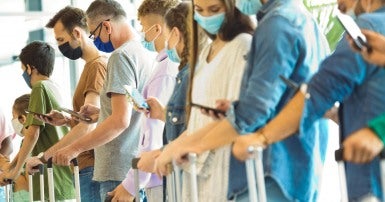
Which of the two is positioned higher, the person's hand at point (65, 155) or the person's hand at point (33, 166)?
the person's hand at point (65, 155)

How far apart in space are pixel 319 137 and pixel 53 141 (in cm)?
313

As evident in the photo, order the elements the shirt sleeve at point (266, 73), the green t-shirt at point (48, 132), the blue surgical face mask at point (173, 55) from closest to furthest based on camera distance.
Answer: the shirt sleeve at point (266, 73) → the blue surgical face mask at point (173, 55) → the green t-shirt at point (48, 132)

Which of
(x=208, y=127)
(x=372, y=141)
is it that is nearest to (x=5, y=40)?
(x=208, y=127)

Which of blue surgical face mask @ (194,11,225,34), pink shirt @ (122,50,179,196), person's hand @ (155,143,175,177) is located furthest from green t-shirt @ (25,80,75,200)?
blue surgical face mask @ (194,11,225,34)

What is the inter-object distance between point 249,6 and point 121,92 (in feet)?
5.60

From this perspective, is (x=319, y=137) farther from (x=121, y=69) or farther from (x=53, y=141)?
(x=53, y=141)

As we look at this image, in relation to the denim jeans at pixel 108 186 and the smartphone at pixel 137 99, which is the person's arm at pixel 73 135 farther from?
the smartphone at pixel 137 99

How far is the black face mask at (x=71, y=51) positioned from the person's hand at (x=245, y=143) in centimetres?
289

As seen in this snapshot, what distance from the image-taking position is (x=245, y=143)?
10.3ft

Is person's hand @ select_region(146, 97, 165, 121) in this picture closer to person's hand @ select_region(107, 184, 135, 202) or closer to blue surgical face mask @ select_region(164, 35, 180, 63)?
blue surgical face mask @ select_region(164, 35, 180, 63)

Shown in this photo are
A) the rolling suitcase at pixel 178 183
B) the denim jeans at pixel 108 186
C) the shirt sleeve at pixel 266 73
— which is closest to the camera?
the shirt sleeve at pixel 266 73

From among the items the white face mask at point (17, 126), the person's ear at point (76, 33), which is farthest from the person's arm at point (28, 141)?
the white face mask at point (17, 126)

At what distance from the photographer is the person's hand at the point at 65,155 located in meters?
5.48

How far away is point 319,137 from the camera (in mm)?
3598
